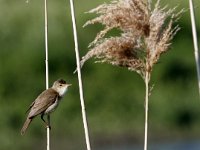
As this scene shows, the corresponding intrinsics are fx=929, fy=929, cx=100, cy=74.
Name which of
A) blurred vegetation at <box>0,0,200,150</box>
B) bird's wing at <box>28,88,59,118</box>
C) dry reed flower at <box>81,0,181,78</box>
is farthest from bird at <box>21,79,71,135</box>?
blurred vegetation at <box>0,0,200,150</box>

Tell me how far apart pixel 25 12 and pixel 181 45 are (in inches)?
123

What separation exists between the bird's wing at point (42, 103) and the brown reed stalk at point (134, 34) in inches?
54.6

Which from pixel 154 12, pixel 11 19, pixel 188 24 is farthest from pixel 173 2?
pixel 154 12

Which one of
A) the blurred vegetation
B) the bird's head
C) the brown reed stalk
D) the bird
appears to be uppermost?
the brown reed stalk

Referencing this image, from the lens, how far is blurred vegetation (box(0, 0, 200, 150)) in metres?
16.9

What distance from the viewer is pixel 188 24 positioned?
1789 cm

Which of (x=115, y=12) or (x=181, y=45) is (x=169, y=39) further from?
(x=181, y=45)

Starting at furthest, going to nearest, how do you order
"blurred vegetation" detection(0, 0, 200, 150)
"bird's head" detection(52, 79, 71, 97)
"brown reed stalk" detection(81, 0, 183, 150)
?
"blurred vegetation" detection(0, 0, 200, 150) → "bird's head" detection(52, 79, 71, 97) → "brown reed stalk" detection(81, 0, 183, 150)

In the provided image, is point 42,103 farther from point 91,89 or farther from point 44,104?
point 91,89

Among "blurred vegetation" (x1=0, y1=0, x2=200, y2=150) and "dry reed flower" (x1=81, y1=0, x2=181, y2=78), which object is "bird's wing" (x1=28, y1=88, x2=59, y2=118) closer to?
"dry reed flower" (x1=81, y1=0, x2=181, y2=78)

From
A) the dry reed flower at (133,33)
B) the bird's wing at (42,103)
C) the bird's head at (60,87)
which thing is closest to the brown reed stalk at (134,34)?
the dry reed flower at (133,33)

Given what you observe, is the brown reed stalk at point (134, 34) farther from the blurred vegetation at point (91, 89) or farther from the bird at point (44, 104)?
the blurred vegetation at point (91, 89)

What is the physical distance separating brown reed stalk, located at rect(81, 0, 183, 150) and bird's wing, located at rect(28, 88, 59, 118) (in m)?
1.39

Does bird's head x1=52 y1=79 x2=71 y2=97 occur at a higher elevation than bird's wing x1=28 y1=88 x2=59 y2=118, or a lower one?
higher
